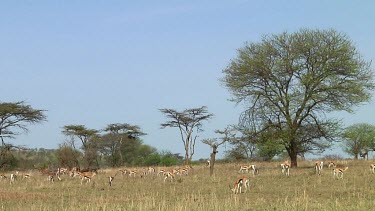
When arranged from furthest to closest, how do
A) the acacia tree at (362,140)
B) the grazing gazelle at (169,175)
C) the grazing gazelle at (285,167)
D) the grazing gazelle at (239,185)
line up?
the acacia tree at (362,140), the grazing gazelle at (285,167), the grazing gazelle at (169,175), the grazing gazelle at (239,185)

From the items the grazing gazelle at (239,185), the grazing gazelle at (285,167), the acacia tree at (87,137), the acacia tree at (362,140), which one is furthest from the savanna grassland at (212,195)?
the acacia tree at (362,140)

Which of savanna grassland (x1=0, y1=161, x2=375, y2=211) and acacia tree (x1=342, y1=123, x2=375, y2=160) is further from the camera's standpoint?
acacia tree (x1=342, y1=123, x2=375, y2=160)

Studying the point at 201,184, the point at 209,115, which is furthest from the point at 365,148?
the point at 201,184

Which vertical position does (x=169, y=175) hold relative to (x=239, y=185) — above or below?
above

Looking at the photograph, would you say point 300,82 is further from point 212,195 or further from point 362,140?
point 362,140

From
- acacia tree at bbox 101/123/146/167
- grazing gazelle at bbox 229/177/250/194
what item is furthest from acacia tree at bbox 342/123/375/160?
grazing gazelle at bbox 229/177/250/194

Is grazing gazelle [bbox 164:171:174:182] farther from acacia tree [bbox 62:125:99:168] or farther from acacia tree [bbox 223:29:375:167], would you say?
acacia tree [bbox 62:125:99:168]

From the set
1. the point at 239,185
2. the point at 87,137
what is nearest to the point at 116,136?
the point at 87,137

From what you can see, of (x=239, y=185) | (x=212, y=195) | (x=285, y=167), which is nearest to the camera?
(x=212, y=195)

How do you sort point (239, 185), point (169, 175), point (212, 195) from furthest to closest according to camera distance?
point (169, 175)
point (239, 185)
point (212, 195)

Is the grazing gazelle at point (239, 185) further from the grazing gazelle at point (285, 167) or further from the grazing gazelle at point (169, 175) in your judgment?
the grazing gazelle at point (285, 167)

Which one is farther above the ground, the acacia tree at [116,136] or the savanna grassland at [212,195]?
the acacia tree at [116,136]

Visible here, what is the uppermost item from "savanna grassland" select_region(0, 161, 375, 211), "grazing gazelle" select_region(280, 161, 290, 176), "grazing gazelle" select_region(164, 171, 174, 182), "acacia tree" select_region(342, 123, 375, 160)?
"acacia tree" select_region(342, 123, 375, 160)

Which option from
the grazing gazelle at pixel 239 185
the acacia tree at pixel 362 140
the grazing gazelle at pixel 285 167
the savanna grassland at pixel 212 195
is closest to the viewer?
the savanna grassland at pixel 212 195
